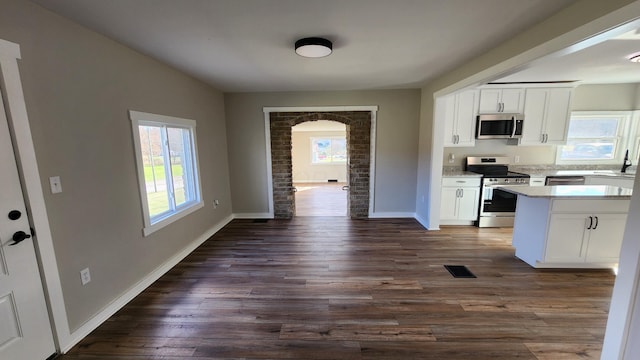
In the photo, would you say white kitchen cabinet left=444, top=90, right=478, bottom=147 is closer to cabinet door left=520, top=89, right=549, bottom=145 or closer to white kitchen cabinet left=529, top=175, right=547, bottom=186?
cabinet door left=520, top=89, right=549, bottom=145

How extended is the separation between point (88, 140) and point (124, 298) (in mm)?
1480

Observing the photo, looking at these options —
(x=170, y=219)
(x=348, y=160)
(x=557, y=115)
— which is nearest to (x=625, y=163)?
(x=557, y=115)

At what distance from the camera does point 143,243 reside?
263 cm

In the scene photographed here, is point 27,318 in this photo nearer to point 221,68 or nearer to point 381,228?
point 221,68

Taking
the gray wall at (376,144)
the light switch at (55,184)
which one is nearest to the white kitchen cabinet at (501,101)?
the gray wall at (376,144)

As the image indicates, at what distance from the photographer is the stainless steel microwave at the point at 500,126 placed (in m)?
4.29

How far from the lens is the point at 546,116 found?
4336mm

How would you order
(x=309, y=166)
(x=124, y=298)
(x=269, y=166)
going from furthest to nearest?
(x=309, y=166), (x=269, y=166), (x=124, y=298)

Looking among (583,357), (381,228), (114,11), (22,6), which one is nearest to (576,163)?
(381,228)

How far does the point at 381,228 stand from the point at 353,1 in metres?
3.50

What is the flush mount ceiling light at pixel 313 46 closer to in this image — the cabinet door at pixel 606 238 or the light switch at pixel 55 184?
the light switch at pixel 55 184

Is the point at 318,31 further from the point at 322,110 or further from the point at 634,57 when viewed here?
the point at 634,57

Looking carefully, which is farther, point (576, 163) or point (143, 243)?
point (576, 163)

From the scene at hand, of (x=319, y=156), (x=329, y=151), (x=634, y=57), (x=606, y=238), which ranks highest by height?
(x=634, y=57)
